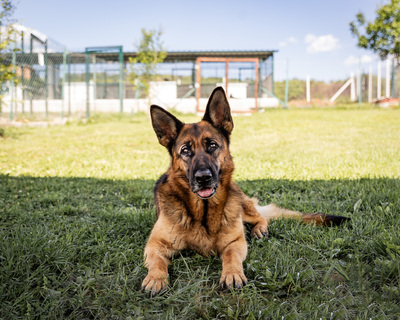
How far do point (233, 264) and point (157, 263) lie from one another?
0.56 metres

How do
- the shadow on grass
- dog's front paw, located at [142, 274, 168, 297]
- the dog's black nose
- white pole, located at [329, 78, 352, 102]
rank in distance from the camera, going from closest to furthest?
the shadow on grass, dog's front paw, located at [142, 274, 168, 297], the dog's black nose, white pole, located at [329, 78, 352, 102]

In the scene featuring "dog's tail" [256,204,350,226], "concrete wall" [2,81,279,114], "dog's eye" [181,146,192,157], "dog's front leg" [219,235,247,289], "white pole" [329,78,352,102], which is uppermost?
"white pole" [329,78,352,102]

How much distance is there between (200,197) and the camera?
283 cm

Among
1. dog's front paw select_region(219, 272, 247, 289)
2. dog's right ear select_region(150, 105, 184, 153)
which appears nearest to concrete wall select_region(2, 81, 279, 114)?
dog's right ear select_region(150, 105, 184, 153)

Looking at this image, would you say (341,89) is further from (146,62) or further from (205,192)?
(205,192)

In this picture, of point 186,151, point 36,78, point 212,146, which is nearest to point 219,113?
point 212,146

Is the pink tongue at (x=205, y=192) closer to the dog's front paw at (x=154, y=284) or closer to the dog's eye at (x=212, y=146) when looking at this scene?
the dog's eye at (x=212, y=146)

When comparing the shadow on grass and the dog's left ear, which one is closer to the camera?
the shadow on grass

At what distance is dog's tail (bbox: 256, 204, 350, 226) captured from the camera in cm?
333

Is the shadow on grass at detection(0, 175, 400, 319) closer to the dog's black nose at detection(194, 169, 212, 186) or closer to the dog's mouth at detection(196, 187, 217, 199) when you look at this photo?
the dog's mouth at detection(196, 187, 217, 199)

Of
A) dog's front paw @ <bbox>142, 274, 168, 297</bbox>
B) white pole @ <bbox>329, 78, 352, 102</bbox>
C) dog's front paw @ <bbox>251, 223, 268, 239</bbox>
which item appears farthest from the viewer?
white pole @ <bbox>329, 78, 352, 102</bbox>

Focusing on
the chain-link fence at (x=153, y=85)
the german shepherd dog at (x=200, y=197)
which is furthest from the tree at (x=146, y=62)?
the german shepherd dog at (x=200, y=197)

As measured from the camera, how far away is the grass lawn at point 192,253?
6.79 feet

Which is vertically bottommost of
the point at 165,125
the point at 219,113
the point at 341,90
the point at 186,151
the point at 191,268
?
the point at 191,268
